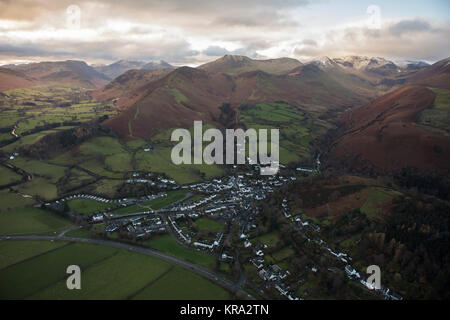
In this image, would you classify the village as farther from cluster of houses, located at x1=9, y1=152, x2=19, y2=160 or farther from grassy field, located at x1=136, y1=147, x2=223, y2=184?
cluster of houses, located at x1=9, y1=152, x2=19, y2=160

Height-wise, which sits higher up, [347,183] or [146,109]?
[146,109]

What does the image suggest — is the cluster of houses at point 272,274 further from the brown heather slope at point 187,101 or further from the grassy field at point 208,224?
the brown heather slope at point 187,101

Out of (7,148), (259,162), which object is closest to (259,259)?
(259,162)

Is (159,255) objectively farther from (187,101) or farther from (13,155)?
(187,101)

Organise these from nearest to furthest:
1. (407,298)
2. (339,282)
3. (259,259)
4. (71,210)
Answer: (407,298) → (339,282) → (259,259) → (71,210)

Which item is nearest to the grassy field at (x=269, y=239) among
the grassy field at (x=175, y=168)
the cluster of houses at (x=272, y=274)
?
the cluster of houses at (x=272, y=274)

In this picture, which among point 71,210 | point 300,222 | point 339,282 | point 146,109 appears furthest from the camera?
point 146,109

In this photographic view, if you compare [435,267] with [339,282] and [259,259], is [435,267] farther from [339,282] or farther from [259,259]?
[259,259]
